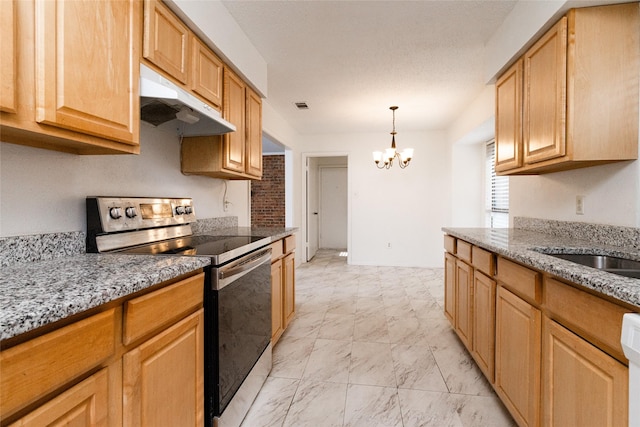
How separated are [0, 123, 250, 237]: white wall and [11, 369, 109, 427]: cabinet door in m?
0.71

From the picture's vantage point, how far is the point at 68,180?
4.31 ft

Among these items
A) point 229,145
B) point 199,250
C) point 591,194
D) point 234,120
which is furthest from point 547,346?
point 234,120

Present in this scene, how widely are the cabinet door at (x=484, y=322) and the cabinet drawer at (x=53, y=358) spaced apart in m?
1.76

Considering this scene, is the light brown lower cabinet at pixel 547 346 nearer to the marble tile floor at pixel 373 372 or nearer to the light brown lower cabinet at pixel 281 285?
the marble tile floor at pixel 373 372

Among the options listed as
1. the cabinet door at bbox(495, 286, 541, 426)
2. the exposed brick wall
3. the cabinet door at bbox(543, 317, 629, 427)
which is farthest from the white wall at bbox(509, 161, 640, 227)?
the exposed brick wall

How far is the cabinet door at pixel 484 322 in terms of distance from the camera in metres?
1.69

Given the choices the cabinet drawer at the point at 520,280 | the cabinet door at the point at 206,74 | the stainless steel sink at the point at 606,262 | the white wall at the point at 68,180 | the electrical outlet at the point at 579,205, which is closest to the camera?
the white wall at the point at 68,180

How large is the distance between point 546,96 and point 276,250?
6.35 feet

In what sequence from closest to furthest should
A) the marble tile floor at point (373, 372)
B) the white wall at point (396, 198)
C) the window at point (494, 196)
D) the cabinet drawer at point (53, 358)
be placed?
the cabinet drawer at point (53, 358) < the marble tile floor at point (373, 372) < the window at point (494, 196) < the white wall at point (396, 198)

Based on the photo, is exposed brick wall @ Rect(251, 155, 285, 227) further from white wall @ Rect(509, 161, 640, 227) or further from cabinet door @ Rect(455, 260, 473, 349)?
white wall @ Rect(509, 161, 640, 227)

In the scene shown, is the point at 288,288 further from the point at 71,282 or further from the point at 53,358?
the point at 53,358

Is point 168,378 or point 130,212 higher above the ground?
point 130,212

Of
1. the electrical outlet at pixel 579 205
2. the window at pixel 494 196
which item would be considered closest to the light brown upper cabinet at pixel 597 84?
the electrical outlet at pixel 579 205

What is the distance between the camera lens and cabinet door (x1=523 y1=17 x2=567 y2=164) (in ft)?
5.15
